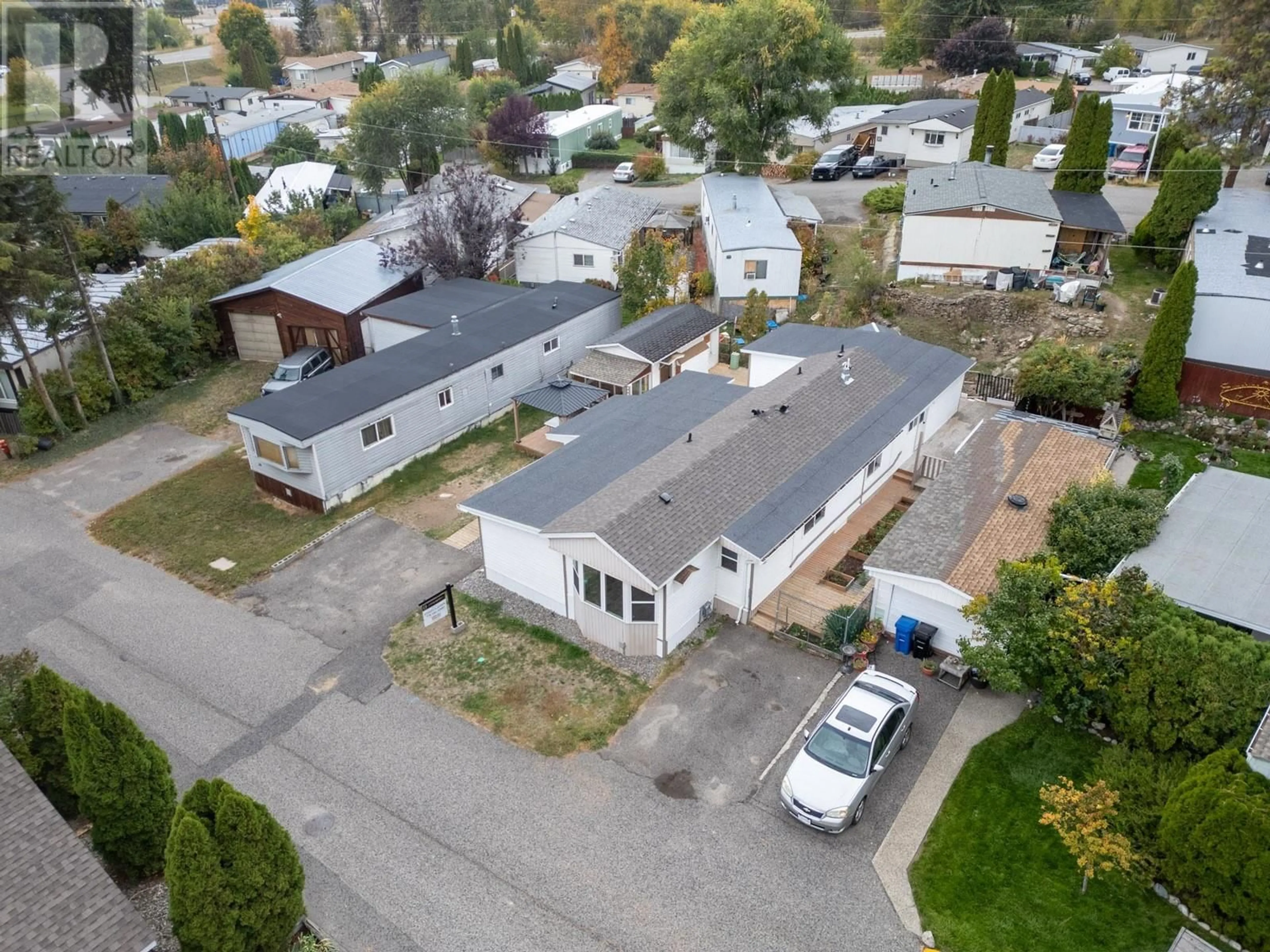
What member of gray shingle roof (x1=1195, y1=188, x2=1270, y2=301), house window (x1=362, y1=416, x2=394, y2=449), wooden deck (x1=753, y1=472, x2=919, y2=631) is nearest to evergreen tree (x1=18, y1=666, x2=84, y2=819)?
house window (x1=362, y1=416, x2=394, y2=449)

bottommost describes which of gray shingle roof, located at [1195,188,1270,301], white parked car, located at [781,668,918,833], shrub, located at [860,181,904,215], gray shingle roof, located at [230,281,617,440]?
white parked car, located at [781,668,918,833]

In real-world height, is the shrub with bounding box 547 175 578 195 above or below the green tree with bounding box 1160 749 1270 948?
above

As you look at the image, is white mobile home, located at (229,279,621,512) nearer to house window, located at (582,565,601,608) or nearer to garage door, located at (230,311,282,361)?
garage door, located at (230,311,282,361)

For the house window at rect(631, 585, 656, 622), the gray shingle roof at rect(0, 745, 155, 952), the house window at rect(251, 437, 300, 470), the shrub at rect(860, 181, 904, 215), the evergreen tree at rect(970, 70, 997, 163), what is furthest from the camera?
the shrub at rect(860, 181, 904, 215)

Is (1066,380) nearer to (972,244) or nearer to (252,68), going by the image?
(972,244)

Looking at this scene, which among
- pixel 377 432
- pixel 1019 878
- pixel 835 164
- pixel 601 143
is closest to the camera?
pixel 1019 878

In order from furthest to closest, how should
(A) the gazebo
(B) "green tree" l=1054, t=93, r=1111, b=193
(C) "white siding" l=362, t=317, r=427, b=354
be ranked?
(B) "green tree" l=1054, t=93, r=1111, b=193
(C) "white siding" l=362, t=317, r=427, b=354
(A) the gazebo

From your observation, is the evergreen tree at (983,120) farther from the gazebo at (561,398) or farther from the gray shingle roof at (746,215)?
the gazebo at (561,398)

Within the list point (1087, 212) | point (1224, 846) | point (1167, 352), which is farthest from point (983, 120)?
point (1224, 846)
